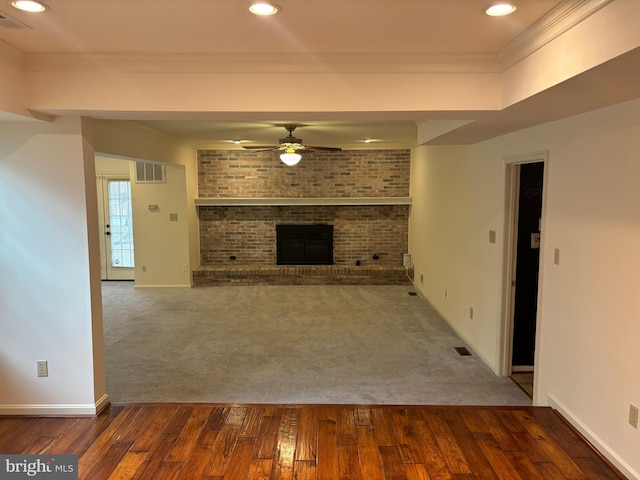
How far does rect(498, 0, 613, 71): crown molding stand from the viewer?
1614mm

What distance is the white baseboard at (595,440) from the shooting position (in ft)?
7.07

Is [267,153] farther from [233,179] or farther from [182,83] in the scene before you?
[182,83]

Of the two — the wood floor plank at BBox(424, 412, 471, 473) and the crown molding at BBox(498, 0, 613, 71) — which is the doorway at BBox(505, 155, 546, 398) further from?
the crown molding at BBox(498, 0, 613, 71)

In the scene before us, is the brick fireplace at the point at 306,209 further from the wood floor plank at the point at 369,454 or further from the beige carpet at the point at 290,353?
the wood floor plank at the point at 369,454

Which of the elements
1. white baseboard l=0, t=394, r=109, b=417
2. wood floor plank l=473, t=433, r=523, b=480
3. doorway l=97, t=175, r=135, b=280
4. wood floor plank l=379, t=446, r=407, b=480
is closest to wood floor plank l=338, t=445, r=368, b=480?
wood floor plank l=379, t=446, r=407, b=480

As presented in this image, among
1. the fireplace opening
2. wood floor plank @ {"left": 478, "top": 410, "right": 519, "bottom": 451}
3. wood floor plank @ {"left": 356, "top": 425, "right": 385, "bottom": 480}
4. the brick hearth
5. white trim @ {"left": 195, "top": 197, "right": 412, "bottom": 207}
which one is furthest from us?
the fireplace opening

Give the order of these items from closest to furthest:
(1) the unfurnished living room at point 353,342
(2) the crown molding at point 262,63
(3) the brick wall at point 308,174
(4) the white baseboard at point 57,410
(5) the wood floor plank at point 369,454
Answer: (1) the unfurnished living room at point 353,342 < (5) the wood floor plank at point 369,454 < (2) the crown molding at point 262,63 < (4) the white baseboard at point 57,410 < (3) the brick wall at point 308,174

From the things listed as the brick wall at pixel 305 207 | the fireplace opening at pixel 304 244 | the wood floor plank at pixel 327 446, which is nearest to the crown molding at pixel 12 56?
the wood floor plank at pixel 327 446

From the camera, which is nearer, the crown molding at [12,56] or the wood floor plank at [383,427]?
the crown molding at [12,56]

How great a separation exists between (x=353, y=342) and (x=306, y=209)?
3657 mm

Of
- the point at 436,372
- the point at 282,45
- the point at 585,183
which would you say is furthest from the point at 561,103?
the point at 436,372

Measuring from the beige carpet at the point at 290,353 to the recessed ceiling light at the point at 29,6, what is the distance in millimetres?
2757

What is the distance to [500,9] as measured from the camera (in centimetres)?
174

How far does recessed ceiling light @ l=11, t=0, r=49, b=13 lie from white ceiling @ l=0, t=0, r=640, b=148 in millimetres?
36
